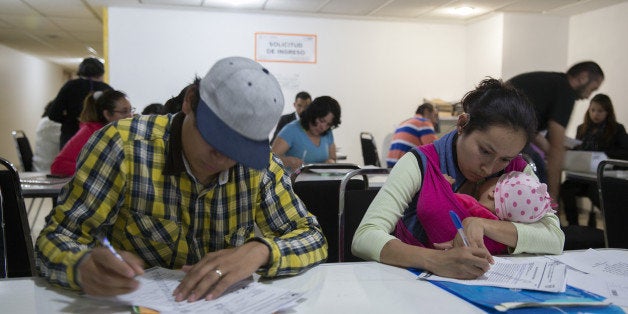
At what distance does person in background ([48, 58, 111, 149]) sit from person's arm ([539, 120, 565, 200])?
3425 millimetres

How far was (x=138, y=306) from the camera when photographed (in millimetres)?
869

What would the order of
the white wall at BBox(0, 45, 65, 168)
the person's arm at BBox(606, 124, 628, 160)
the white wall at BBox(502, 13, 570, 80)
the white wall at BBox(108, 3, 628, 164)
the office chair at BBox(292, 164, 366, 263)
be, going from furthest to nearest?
the white wall at BBox(0, 45, 65, 168), the white wall at BBox(502, 13, 570, 80), the white wall at BBox(108, 3, 628, 164), the person's arm at BBox(606, 124, 628, 160), the office chair at BBox(292, 164, 366, 263)

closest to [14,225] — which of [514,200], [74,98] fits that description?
[514,200]

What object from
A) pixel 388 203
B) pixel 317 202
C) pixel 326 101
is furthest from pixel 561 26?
pixel 388 203

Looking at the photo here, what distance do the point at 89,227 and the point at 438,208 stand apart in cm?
84

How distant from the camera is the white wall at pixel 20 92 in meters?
10.6

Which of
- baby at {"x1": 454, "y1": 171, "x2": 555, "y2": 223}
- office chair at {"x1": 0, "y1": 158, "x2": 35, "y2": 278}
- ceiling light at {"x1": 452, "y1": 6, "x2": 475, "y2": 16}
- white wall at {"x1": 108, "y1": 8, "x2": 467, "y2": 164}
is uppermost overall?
ceiling light at {"x1": 452, "y1": 6, "x2": 475, "y2": 16}

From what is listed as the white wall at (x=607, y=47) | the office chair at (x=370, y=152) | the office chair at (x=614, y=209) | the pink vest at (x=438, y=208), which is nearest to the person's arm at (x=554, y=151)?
the office chair at (x=614, y=209)

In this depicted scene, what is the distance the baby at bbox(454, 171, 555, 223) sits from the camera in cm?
132

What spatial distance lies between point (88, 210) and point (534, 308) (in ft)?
2.86

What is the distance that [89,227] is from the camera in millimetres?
1033

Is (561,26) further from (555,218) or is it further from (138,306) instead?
(138,306)

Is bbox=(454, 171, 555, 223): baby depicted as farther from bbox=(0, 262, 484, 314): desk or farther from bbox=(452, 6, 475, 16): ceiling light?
bbox=(452, 6, 475, 16): ceiling light

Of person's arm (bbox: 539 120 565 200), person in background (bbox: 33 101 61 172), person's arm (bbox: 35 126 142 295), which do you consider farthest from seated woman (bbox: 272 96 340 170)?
person's arm (bbox: 35 126 142 295)
